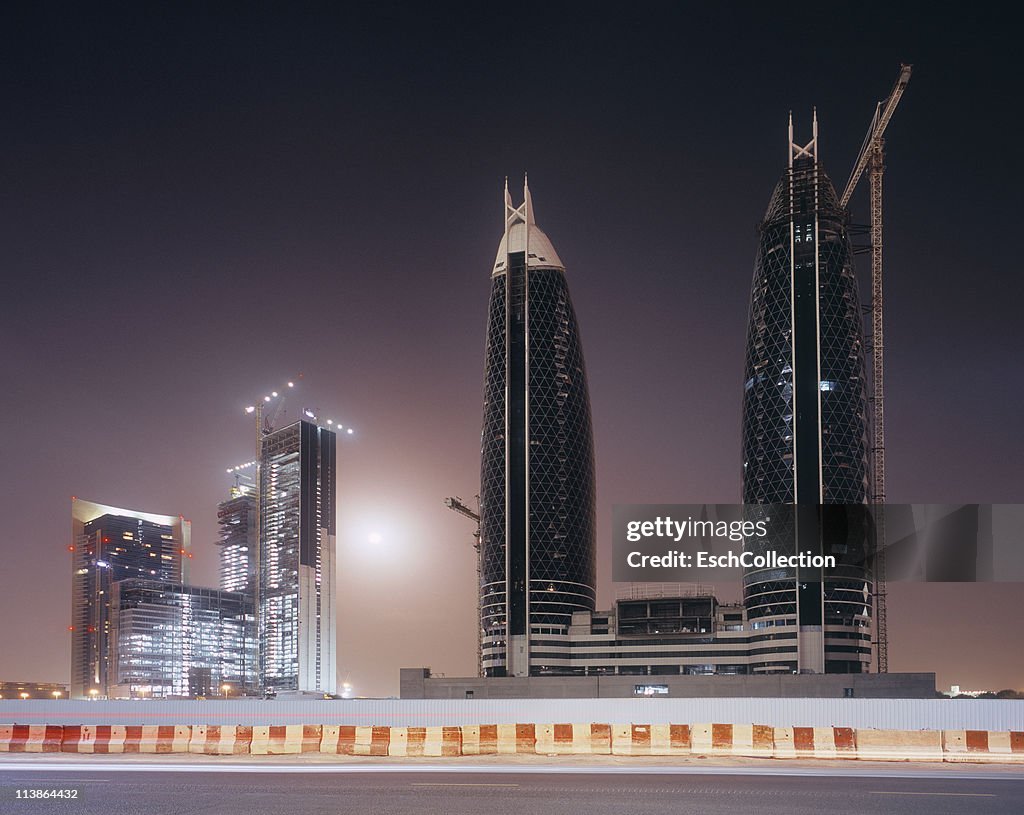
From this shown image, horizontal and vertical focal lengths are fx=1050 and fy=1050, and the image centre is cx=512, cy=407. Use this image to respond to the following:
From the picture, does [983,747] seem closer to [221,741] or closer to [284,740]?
[284,740]

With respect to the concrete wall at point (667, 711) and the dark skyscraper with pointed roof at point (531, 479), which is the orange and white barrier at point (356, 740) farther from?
the dark skyscraper with pointed roof at point (531, 479)

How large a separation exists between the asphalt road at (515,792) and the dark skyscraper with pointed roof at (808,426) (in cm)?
14209

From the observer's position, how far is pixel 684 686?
543ft

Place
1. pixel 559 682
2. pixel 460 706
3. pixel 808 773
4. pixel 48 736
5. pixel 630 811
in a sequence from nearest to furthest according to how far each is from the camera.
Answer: pixel 630 811 < pixel 808 773 < pixel 48 736 < pixel 460 706 < pixel 559 682

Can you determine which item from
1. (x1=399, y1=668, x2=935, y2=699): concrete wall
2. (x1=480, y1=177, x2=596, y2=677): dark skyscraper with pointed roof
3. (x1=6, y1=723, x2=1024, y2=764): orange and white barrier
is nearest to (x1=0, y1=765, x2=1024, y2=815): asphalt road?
(x1=6, y1=723, x2=1024, y2=764): orange and white barrier

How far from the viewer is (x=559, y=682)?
161875 mm

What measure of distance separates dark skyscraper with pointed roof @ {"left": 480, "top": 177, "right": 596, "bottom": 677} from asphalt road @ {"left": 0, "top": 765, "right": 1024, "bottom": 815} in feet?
524

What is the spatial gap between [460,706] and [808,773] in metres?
25.1

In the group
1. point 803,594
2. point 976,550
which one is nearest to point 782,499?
point 803,594

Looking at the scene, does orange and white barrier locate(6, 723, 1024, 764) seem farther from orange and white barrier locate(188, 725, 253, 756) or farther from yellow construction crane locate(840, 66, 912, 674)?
yellow construction crane locate(840, 66, 912, 674)

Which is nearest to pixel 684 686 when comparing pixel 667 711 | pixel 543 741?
pixel 667 711

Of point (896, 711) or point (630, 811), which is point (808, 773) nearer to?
point (630, 811)

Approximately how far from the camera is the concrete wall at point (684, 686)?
14488cm

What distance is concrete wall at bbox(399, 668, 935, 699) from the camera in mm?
144875
